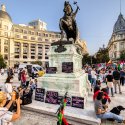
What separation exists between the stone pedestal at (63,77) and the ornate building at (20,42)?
3424 inches

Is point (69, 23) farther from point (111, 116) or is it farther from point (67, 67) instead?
point (111, 116)

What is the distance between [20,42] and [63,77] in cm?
9649

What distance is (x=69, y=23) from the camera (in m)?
11.6

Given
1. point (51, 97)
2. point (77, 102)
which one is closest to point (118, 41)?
point (51, 97)

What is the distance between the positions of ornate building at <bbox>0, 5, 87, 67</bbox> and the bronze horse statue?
284ft

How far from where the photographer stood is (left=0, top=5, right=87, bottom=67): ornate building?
95.1 meters

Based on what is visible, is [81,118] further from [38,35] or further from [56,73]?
[38,35]

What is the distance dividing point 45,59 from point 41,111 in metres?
104

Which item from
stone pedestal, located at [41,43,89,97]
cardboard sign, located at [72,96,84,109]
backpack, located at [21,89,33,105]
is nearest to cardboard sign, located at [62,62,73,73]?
stone pedestal, located at [41,43,89,97]

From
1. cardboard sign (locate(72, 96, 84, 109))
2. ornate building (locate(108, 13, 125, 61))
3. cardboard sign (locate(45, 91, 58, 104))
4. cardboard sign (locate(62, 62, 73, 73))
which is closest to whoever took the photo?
cardboard sign (locate(72, 96, 84, 109))

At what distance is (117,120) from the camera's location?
6.91 m

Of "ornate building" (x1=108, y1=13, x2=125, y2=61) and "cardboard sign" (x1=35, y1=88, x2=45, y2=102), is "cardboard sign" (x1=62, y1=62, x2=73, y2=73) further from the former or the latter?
"ornate building" (x1=108, y1=13, x2=125, y2=61)

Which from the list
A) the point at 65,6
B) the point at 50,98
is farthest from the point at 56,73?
the point at 65,6

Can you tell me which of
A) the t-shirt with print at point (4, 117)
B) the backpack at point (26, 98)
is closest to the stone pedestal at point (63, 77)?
the backpack at point (26, 98)
